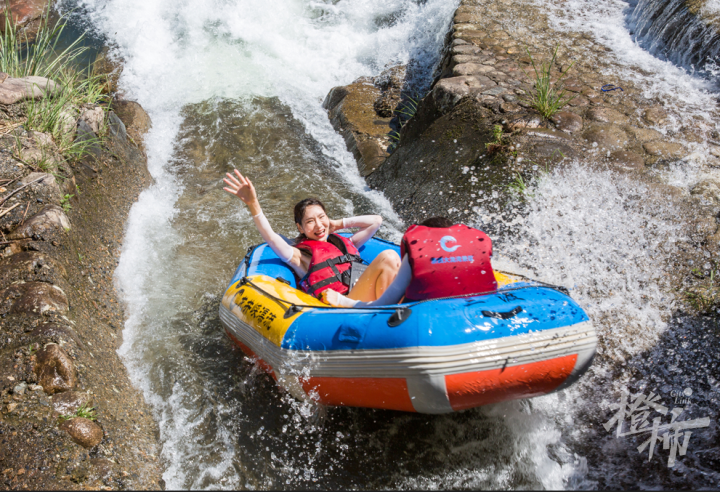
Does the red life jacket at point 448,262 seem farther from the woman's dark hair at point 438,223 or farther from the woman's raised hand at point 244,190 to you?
the woman's raised hand at point 244,190

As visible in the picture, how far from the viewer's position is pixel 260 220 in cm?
343

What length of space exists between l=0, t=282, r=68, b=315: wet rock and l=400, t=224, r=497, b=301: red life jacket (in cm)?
216

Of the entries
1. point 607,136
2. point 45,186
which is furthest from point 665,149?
point 45,186

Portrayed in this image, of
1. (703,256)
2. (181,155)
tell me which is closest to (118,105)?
(181,155)

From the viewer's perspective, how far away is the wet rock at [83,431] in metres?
2.46

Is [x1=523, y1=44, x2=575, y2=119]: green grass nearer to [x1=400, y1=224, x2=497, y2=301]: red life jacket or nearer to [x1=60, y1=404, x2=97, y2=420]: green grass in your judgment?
[x1=400, y1=224, x2=497, y2=301]: red life jacket

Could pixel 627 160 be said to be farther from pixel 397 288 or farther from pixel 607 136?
pixel 397 288

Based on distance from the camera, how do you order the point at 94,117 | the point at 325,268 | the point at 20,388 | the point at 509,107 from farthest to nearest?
the point at 509,107 < the point at 94,117 < the point at 325,268 < the point at 20,388

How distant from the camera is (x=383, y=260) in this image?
3.17 metres

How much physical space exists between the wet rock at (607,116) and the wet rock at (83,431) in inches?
185

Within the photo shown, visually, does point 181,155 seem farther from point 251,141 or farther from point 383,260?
point 383,260

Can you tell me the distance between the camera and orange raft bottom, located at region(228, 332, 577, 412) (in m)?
2.37

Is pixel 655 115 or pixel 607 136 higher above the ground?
pixel 655 115

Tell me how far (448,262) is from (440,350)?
495 millimetres
